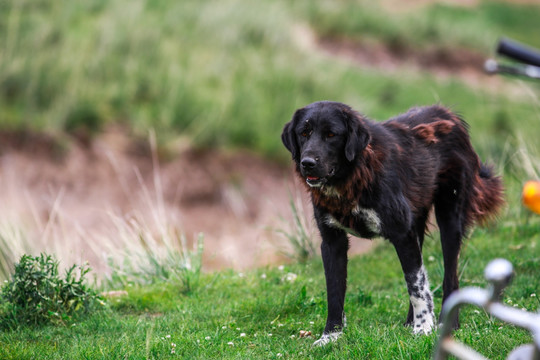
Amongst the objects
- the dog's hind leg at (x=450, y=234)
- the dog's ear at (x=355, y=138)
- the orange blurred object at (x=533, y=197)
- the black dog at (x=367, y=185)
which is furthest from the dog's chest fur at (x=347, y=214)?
the orange blurred object at (x=533, y=197)

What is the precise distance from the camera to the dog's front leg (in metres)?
4.90

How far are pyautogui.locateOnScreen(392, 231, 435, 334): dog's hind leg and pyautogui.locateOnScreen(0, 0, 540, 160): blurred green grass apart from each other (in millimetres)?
5677

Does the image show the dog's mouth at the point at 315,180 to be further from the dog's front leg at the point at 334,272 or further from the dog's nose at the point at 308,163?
the dog's front leg at the point at 334,272

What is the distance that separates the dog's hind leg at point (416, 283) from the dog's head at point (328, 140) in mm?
717

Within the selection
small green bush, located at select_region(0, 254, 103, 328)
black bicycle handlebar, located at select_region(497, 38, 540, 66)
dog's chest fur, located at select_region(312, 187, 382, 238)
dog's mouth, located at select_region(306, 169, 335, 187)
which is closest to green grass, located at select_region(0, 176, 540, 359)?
small green bush, located at select_region(0, 254, 103, 328)

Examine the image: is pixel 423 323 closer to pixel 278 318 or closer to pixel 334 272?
pixel 334 272

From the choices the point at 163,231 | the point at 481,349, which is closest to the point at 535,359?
the point at 481,349

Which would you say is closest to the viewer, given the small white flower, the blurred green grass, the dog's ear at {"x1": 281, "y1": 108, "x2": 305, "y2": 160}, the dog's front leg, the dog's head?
the dog's head

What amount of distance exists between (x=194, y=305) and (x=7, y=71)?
26.6 ft

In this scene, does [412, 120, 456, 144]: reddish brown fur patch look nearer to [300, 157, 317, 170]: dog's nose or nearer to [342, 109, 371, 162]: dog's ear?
[342, 109, 371, 162]: dog's ear

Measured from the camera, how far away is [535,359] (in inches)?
75.6

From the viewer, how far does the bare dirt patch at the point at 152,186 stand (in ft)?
37.2

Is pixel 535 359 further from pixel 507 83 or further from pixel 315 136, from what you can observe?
pixel 507 83

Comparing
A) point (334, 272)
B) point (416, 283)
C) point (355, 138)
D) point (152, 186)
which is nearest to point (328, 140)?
point (355, 138)
